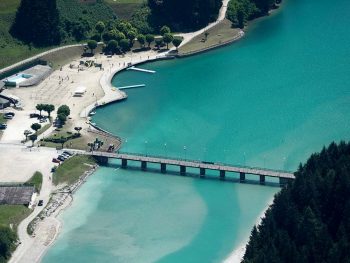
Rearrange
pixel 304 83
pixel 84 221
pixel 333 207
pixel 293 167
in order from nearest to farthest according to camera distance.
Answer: pixel 333 207
pixel 84 221
pixel 293 167
pixel 304 83

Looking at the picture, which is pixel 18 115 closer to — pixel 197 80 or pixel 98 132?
pixel 98 132

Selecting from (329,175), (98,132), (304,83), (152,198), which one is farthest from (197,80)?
(329,175)

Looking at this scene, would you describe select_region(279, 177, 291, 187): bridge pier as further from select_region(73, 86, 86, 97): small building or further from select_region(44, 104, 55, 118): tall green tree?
select_region(73, 86, 86, 97): small building

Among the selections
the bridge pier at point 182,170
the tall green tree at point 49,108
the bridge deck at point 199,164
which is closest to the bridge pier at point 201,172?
the bridge deck at point 199,164

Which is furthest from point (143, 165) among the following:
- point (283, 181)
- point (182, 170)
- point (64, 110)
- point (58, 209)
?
point (283, 181)

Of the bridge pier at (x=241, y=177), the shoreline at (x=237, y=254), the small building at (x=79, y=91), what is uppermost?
the small building at (x=79, y=91)

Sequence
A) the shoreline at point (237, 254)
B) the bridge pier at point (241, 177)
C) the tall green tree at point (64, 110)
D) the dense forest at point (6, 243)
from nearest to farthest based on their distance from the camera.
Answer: the dense forest at point (6, 243) → the shoreline at point (237, 254) → the bridge pier at point (241, 177) → the tall green tree at point (64, 110)

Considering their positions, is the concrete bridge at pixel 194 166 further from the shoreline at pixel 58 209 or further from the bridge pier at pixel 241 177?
the shoreline at pixel 58 209
